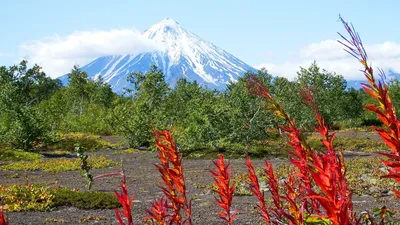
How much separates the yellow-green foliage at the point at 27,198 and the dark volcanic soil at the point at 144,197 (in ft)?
1.07

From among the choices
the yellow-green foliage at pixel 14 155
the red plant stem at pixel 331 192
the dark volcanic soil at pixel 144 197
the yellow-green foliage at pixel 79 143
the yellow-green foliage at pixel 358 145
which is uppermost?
the yellow-green foliage at pixel 79 143

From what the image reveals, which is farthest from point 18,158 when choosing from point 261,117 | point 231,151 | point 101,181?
point 261,117

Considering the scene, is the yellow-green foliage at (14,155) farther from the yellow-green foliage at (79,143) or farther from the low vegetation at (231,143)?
the yellow-green foliage at (79,143)

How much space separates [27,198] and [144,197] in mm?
3214

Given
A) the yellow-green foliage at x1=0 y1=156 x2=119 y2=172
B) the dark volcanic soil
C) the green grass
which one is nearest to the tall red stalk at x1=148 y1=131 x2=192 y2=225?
the dark volcanic soil

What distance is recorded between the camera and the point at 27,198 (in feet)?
39.2

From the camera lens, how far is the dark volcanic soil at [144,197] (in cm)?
1014

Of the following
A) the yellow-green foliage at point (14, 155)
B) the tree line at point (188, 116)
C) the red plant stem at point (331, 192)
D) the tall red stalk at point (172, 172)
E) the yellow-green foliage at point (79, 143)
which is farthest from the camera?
the yellow-green foliage at point (79, 143)

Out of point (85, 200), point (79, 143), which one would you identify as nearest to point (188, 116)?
point (79, 143)

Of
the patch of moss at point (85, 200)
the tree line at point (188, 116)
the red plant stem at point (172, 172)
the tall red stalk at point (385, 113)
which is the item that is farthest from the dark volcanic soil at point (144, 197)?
the tall red stalk at point (385, 113)

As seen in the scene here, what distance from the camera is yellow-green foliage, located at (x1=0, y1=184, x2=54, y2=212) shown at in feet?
37.4

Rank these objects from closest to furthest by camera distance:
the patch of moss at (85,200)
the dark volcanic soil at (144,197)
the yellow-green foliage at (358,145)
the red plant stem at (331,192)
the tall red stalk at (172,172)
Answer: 1. the red plant stem at (331,192)
2. the tall red stalk at (172,172)
3. the dark volcanic soil at (144,197)
4. the patch of moss at (85,200)
5. the yellow-green foliage at (358,145)

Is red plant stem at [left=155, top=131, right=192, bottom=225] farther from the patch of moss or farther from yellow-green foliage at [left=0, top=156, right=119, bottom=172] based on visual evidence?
yellow-green foliage at [left=0, top=156, right=119, bottom=172]

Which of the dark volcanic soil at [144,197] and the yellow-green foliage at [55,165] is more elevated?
the yellow-green foliage at [55,165]
